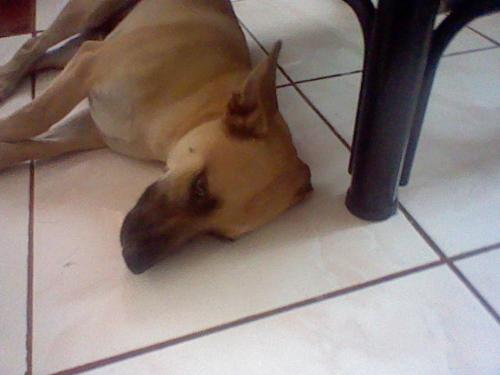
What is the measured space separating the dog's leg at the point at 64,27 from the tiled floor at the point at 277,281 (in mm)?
394

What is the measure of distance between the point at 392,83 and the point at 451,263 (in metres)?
0.34

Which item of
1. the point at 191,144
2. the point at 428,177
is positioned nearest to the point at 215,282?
the point at 191,144

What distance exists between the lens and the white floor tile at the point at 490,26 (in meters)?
1.70

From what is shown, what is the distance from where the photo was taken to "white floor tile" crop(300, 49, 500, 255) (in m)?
1.05

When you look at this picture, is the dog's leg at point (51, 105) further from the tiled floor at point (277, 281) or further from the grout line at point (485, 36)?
the grout line at point (485, 36)

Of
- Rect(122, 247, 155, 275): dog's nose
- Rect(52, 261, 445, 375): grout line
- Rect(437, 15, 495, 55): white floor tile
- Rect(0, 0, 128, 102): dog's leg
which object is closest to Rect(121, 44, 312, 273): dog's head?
Rect(122, 247, 155, 275): dog's nose

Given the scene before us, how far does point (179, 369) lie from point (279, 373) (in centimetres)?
14

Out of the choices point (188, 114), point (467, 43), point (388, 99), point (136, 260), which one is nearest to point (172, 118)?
point (188, 114)

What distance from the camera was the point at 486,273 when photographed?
952mm

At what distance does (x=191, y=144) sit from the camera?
1.00 metres

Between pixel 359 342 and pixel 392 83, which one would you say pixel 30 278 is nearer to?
pixel 359 342

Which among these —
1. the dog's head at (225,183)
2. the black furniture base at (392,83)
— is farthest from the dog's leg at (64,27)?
the black furniture base at (392,83)

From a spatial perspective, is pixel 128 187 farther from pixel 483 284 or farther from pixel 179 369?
pixel 483 284

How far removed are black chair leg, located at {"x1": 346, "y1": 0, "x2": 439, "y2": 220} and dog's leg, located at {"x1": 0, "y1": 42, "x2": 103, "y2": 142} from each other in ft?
1.90
